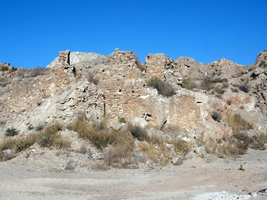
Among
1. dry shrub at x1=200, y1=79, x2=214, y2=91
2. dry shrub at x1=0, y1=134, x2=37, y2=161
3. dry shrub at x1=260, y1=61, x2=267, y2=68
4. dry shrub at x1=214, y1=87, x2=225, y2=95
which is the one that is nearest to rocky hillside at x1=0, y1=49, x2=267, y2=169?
dry shrub at x1=0, y1=134, x2=37, y2=161

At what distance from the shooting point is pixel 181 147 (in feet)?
42.4

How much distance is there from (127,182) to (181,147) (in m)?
4.54

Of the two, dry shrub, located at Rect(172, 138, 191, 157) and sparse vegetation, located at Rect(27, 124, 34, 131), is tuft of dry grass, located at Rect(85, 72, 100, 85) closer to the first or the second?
sparse vegetation, located at Rect(27, 124, 34, 131)

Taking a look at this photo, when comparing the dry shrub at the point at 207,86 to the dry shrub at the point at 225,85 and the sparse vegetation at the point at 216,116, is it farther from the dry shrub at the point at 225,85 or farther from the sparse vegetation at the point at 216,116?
Result: the sparse vegetation at the point at 216,116

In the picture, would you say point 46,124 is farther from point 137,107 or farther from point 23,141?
point 137,107

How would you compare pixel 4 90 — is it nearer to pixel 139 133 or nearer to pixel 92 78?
pixel 92 78

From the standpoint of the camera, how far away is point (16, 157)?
10.9 m

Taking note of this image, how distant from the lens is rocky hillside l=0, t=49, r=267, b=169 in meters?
13.1

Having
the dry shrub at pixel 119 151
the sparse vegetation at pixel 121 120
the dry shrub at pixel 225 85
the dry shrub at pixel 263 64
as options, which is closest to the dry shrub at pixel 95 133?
A: the dry shrub at pixel 119 151

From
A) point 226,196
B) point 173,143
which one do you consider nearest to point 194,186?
point 226,196

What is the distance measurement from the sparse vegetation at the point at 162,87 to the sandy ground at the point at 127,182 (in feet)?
16.9

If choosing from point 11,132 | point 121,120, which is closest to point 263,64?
point 121,120

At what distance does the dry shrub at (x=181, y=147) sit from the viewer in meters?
12.7

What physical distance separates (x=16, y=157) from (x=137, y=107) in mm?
6116
